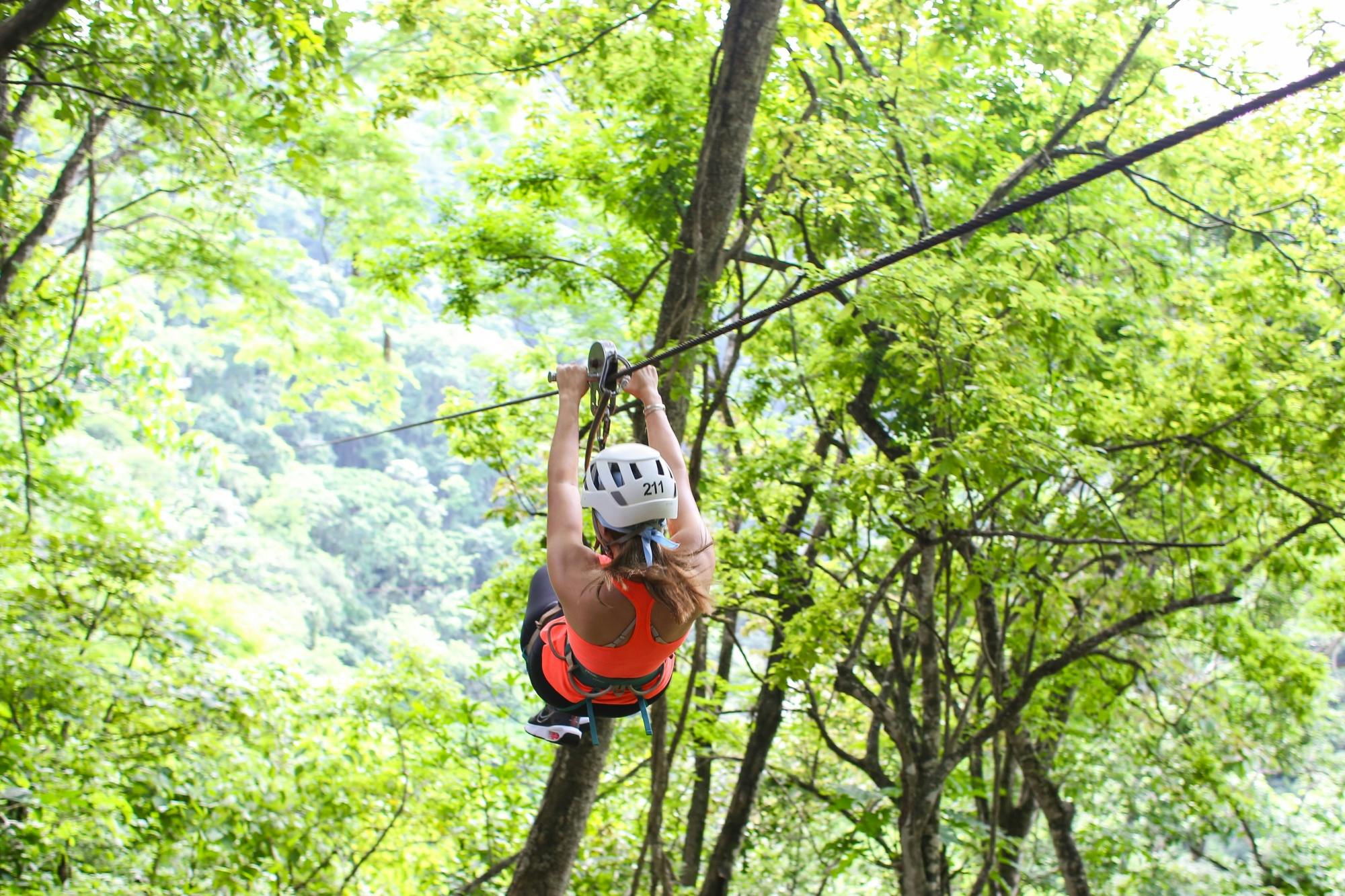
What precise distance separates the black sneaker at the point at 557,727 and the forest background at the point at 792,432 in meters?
1.02

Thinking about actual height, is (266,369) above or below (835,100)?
above

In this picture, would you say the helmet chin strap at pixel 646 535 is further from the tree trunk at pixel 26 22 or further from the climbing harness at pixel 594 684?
the tree trunk at pixel 26 22

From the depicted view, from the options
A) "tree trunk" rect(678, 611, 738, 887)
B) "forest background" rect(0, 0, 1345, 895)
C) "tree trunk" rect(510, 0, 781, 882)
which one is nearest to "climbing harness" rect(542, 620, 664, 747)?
"forest background" rect(0, 0, 1345, 895)

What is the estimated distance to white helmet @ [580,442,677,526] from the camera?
2049 mm

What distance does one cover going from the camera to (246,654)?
10.4 metres

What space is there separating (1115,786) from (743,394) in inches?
183

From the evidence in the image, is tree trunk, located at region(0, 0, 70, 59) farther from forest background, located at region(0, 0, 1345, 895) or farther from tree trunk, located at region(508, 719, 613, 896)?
tree trunk, located at region(508, 719, 613, 896)

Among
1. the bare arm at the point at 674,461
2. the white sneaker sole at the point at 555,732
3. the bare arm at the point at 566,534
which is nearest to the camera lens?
the bare arm at the point at 566,534

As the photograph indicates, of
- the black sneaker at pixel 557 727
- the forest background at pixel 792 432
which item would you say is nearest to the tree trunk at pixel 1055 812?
the forest background at pixel 792 432

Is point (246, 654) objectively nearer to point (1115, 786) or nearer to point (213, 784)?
point (213, 784)

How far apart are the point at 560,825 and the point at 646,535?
224cm

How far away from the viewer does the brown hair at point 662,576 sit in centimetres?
206

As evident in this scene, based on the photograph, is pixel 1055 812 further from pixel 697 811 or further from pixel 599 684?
pixel 599 684

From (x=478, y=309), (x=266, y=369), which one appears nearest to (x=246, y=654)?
(x=478, y=309)
